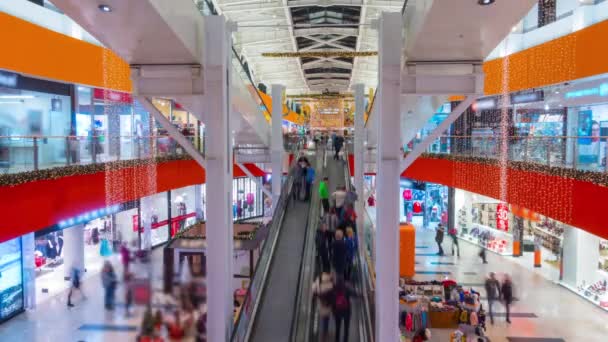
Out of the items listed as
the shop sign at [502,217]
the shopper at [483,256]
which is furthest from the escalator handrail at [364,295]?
the shop sign at [502,217]

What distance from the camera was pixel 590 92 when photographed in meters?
14.9

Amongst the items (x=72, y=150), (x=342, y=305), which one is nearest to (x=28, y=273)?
(x=72, y=150)

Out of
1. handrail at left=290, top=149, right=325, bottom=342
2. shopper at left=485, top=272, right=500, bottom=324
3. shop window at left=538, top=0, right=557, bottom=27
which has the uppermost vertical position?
shop window at left=538, top=0, right=557, bottom=27

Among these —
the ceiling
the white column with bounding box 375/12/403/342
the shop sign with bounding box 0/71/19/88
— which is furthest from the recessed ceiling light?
the shop sign with bounding box 0/71/19/88

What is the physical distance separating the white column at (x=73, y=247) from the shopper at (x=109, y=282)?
Result: 457cm

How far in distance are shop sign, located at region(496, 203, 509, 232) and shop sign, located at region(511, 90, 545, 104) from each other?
4.81 meters

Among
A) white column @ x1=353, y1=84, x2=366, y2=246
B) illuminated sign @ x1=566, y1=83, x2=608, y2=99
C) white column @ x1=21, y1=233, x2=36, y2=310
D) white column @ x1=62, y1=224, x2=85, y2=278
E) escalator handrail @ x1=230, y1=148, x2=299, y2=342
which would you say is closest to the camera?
escalator handrail @ x1=230, y1=148, x2=299, y2=342

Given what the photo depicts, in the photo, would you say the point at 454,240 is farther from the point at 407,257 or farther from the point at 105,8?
the point at 105,8

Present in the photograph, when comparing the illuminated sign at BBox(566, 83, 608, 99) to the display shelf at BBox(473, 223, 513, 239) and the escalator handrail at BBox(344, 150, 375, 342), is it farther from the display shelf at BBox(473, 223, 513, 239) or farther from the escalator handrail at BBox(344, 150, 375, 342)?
the escalator handrail at BBox(344, 150, 375, 342)

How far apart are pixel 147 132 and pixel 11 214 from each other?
39.4 ft

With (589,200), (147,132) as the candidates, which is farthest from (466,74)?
(147,132)

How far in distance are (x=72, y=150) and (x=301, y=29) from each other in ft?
61.7

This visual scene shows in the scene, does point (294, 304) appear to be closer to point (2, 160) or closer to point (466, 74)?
point (466, 74)

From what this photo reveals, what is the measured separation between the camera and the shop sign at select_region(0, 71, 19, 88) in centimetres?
1375
